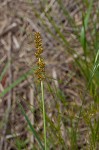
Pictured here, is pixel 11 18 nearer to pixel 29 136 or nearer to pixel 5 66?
pixel 5 66

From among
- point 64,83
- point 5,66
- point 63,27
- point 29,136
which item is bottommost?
point 29,136

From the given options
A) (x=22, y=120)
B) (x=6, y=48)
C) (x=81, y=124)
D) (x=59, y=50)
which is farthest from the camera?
(x=6, y=48)

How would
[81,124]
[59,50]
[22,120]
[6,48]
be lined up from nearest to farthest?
[81,124] < [22,120] < [59,50] < [6,48]

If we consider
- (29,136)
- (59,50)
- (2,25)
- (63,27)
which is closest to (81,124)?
(29,136)

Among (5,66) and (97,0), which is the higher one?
(97,0)

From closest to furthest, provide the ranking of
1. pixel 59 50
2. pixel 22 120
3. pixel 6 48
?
pixel 22 120 < pixel 59 50 < pixel 6 48

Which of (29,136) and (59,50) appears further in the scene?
(59,50)

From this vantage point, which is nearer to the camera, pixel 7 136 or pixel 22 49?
pixel 7 136

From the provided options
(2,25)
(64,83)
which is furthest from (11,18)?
(64,83)

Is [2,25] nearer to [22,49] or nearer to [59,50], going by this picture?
[22,49]
